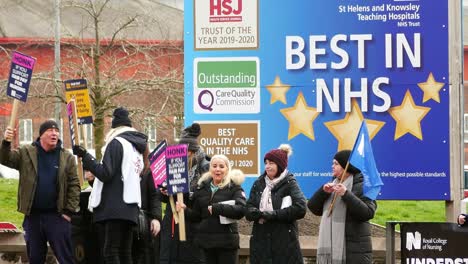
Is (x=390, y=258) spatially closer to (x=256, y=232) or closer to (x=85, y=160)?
(x=256, y=232)

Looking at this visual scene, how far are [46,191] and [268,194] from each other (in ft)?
7.80

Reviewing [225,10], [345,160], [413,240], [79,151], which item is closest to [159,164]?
[79,151]

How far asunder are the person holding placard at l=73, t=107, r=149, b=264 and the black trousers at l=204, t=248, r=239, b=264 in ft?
3.53

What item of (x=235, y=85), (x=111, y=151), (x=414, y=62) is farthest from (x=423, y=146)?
(x=111, y=151)

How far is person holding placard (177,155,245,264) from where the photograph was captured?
13.4m

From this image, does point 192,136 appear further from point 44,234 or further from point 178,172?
point 44,234

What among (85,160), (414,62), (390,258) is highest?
(414,62)

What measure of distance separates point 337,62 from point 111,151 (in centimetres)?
350

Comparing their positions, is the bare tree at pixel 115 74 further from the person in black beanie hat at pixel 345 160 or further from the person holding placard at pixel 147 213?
the person in black beanie hat at pixel 345 160

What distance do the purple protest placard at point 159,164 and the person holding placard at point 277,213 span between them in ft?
3.32

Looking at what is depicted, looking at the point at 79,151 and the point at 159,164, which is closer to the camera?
the point at 79,151

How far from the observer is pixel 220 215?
1341 cm

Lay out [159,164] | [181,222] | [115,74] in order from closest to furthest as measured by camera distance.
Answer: [181,222] → [159,164] → [115,74]

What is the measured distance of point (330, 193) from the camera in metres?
12.8
